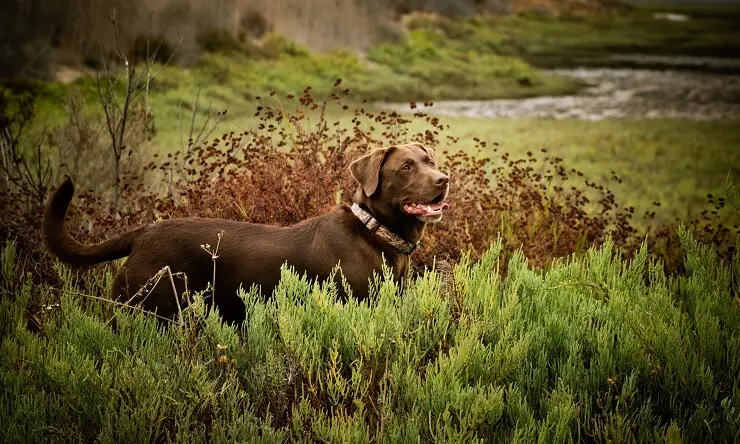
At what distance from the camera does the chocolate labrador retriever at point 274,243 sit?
14.8ft

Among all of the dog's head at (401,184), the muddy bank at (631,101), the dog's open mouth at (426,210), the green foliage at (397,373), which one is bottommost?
the green foliage at (397,373)

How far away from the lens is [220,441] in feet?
9.84

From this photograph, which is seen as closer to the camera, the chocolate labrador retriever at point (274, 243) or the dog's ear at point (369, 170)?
the chocolate labrador retriever at point (274, 243)

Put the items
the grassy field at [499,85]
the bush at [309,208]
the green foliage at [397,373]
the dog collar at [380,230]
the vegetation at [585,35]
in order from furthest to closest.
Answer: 1. the vegetation at [585,35]
2. the grassy field at [499,85]
3. the bush at [309,208]
4. the dog collar at [380,230]
5. the green foliage at [397,373]

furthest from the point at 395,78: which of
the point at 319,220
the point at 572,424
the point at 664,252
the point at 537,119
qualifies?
the point at 572,424

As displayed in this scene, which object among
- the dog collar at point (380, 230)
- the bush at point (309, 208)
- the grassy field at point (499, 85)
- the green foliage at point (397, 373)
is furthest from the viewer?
the grassy field at point (499, 85)

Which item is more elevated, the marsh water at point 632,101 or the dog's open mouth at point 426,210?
the marsh water at point 632,101

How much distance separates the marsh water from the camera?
22.0m

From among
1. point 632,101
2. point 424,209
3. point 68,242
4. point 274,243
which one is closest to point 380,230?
point 424,209

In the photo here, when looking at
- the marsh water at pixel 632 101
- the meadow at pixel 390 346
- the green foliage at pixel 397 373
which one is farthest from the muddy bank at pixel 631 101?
the green foliage at pixel 397 373

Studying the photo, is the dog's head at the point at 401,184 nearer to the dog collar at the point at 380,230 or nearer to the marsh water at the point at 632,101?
the dog collar at the point at 380,230

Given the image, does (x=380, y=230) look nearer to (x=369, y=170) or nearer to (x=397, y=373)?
(x=369, y=170)

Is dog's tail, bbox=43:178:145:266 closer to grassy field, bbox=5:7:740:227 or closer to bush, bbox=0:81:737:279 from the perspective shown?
bush, bbox=0:81:737:279

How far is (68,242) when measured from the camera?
455cm
